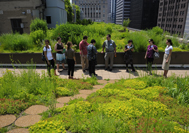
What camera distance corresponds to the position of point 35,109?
10.9 feet

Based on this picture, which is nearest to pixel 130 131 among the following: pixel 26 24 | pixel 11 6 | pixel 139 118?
pixel 139 118

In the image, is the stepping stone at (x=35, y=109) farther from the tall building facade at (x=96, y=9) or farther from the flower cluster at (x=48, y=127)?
the tall building facade at (x=96, y=9)

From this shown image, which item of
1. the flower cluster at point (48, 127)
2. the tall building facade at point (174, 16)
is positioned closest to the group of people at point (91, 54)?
the flower cluster at point (48, 127)

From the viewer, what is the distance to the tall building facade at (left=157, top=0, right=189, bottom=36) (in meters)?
54.1

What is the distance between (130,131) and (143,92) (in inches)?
68.7

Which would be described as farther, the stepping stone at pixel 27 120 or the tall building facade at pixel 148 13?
the tall building facade at pixel 148 13

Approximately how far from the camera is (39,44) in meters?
10.1

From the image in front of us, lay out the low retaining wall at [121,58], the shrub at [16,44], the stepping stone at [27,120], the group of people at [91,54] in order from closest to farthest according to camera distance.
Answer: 1. the stepping stone at [27,120]
2. the group of people at [91,54]
3. the low retaining wall at [121,58]
4. the shrub at [16,44]

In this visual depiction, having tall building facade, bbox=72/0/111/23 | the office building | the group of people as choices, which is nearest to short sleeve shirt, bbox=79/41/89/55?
the group of people

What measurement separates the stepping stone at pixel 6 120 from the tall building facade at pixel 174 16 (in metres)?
55.9

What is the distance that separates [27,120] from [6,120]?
433mm

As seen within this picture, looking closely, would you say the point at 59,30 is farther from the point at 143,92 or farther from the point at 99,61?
the point at 143,92

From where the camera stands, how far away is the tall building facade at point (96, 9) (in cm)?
10919

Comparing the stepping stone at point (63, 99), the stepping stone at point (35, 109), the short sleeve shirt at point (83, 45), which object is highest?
the short sleeve shirt at point (83, 45)
